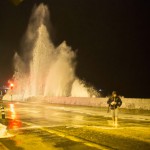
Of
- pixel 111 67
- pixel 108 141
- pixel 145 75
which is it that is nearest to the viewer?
pixel 108 141

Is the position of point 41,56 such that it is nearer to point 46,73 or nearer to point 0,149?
point 46,73

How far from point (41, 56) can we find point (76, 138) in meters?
45.2

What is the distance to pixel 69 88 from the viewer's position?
183ft

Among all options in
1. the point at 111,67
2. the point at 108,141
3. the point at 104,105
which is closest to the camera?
the point at 108,141

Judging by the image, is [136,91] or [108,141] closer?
[108,141]

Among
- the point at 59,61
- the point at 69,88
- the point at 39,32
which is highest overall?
the point at 39,32

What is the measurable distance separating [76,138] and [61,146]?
4.73 feet

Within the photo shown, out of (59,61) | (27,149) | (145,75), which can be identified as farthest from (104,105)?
(145,75)

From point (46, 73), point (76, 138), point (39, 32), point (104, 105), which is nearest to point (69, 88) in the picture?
point (46, 73)

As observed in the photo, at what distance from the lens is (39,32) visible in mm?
56375

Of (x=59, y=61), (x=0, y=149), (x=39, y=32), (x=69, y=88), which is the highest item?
(x=39, y=32)

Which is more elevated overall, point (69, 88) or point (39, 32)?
point (39, 32)

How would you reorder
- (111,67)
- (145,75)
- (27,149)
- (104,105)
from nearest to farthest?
1. (27,149)
2. (104,105)
3. (145,75)
4. (111,67)

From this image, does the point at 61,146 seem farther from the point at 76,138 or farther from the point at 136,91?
the point at 136,91
